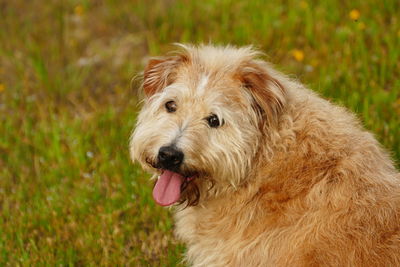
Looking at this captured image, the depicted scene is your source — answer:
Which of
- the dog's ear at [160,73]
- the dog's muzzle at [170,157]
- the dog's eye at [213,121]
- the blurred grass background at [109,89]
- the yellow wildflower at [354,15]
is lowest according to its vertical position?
the blurred grass background at [109,89]

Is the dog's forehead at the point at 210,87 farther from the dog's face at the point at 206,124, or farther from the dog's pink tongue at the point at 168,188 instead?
the dog's pink tongue at the point at 168,188

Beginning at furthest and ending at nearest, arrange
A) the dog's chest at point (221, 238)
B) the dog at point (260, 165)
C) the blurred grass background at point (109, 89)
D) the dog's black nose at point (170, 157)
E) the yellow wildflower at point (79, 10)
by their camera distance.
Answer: the yellow wildflower at point (79, 10)
the blurred grass background at point (109, 89)
the dog's chest at point (221, 238)
the dog's black nose at point (170, 157)
the dog at point (260, 165)

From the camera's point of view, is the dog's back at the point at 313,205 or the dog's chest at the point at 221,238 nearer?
the dog's back at the point at 313,205

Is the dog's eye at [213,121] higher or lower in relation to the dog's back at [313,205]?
higher

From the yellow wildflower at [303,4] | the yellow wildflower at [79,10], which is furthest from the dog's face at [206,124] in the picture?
the yellow wildflower at [79,10]

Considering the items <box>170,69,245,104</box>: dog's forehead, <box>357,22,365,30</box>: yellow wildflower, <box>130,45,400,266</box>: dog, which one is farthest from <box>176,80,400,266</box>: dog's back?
<box>357,22,365,30</box>: yellow wildflower

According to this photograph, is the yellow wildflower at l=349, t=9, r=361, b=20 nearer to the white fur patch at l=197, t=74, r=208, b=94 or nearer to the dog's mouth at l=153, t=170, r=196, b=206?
the white fur patch at l=197, t=74, r=208, b=94

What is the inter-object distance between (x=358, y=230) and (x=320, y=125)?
0.68 metres

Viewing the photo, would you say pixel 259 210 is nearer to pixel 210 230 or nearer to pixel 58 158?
pixel 210 230

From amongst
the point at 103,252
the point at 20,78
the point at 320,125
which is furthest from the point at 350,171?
the point at 20,78

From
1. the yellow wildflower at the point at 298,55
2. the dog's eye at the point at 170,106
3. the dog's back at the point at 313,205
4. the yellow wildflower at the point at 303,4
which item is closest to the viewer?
the dog's back at the point at 313,205

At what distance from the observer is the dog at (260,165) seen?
337 cm

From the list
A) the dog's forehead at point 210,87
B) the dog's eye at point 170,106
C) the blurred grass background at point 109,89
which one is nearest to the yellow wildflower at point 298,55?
the blurred grass background at point 109,89

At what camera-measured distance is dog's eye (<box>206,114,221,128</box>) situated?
3.63 m
